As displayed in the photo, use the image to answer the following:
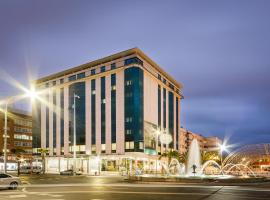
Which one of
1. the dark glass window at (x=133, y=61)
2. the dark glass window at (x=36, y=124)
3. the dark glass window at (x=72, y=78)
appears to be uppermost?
the dark glass window at (x=133, y=61)

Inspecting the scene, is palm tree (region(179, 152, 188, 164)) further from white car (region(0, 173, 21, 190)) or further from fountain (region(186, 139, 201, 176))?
white car (region(0, 173, 21, 190))

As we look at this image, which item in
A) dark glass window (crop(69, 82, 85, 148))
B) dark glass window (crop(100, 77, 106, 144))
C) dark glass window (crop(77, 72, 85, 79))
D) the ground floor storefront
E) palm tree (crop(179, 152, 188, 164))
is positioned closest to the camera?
palm tree (crop(179, 152, 188, 164))

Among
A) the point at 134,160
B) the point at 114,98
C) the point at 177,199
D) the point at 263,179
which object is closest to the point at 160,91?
the point at 114,98

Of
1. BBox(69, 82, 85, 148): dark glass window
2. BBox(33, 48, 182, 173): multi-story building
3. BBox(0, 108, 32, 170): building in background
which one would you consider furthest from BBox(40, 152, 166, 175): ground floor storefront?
BBox(0, 108, 32, 170): building in background

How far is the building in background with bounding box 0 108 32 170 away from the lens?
144m

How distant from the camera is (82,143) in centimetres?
9906

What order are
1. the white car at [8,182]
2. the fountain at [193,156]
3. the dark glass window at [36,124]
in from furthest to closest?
the dark glass window at [36,124] < the fountain at [193,156] < the white car at [8,182]

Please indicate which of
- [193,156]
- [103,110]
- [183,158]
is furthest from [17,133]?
→ [193,156]

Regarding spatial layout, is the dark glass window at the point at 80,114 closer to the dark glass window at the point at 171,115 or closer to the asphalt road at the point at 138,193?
the dark glass window at the point at 171,115

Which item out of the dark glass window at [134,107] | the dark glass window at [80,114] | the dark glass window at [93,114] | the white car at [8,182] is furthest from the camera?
the dark glass window at [80,114]

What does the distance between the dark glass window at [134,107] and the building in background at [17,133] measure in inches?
2724

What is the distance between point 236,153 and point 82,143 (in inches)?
1843

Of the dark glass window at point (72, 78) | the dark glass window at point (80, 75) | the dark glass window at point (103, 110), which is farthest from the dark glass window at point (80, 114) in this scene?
the dark glass window at point (103, 110)

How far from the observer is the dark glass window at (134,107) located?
89.8 m
